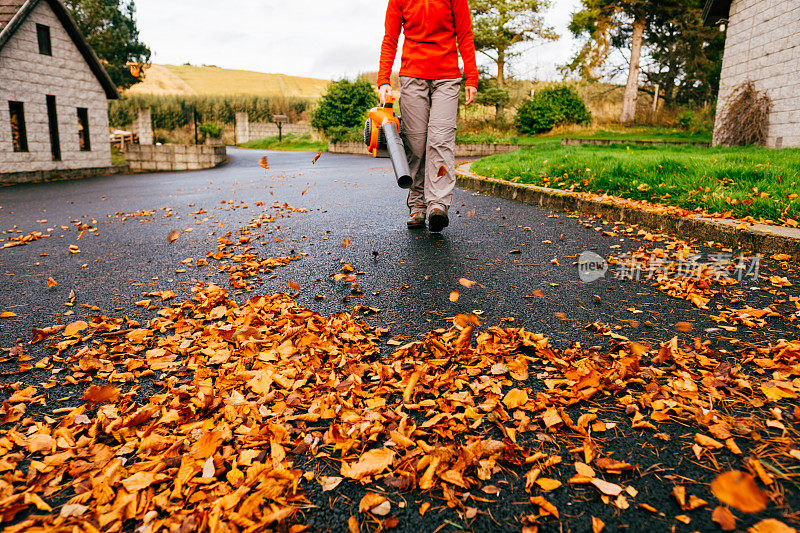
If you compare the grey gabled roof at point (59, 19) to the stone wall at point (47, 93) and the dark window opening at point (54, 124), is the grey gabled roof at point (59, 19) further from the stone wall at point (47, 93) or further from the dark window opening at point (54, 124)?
the dark window opening at point (54, 124)

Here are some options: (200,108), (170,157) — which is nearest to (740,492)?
(170,157)

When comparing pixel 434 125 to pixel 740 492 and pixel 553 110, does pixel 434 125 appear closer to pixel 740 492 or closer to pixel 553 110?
pixel 740 492

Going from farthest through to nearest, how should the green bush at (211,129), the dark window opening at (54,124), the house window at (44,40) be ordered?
the green bush at (211,129) → the dark window opening at (54,124) → the house window at (44,40)

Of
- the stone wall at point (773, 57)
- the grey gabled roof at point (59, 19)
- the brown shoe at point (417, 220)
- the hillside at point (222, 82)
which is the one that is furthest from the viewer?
the hillside at point (222, 82)

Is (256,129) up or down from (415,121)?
up

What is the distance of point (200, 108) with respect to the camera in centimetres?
3781

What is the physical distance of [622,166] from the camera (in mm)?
6508

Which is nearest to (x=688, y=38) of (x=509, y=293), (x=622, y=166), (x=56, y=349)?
(x=622, y=166)

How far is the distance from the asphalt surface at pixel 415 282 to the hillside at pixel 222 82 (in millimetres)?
56350

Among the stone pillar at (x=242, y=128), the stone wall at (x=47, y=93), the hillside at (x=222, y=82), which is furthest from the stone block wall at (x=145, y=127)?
the hillside at (x=222, y=82)

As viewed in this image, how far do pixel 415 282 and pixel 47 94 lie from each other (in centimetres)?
1665

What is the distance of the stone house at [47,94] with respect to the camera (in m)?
13.4

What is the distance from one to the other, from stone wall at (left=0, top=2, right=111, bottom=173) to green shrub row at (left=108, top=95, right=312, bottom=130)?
53.7ft

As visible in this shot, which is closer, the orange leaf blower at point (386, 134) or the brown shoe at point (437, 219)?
Answer: the orange leaf blower at point (386, 134)
